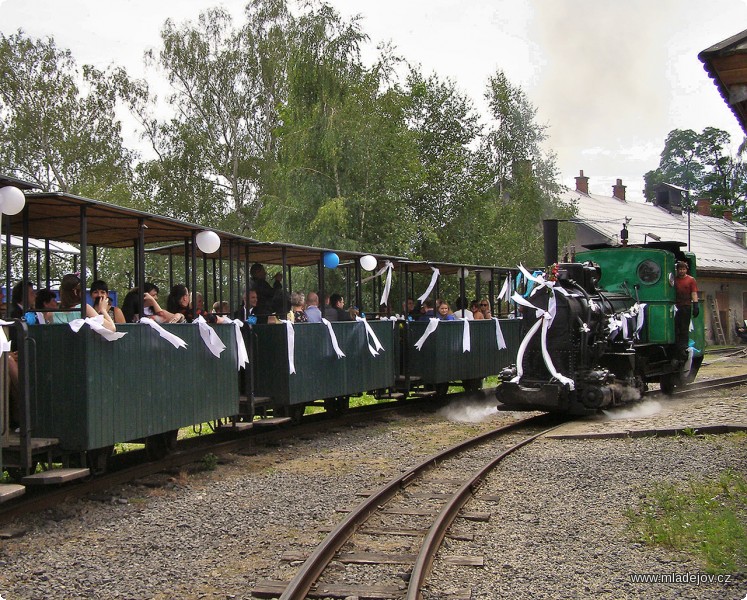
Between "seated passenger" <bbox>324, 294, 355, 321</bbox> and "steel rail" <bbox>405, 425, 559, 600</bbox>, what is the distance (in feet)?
13.5

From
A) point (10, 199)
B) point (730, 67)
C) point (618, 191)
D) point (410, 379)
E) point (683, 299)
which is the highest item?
point (618, 191)

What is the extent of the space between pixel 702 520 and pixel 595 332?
625 centimetres

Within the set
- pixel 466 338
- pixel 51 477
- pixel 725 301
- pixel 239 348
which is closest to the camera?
pixel 51 477

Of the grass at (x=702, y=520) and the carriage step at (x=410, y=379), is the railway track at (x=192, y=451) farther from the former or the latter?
the grass at (x=702, y=520)

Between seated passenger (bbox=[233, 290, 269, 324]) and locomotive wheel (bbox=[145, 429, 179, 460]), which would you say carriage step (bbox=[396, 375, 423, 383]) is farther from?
locomotive wheel (bbox=[145, 429, 179, 460])

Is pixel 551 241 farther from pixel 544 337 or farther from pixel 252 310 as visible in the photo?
pixel 252 310

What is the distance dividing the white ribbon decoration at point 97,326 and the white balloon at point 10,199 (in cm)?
109

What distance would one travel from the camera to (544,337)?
12078 mm

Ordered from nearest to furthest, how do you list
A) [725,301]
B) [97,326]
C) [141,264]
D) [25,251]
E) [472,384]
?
1. [97,326]
2. [25,251]
3. [141,264]
4. [472,384]
5. [725,301]

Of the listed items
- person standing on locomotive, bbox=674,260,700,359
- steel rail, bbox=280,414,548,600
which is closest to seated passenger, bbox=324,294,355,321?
steel rail, bbox=280,414,548,600

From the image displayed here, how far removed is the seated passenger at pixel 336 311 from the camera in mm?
→ 12703

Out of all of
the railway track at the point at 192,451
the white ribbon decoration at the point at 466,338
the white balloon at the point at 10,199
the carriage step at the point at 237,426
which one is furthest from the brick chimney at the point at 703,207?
the white balloon at the point at 10,199

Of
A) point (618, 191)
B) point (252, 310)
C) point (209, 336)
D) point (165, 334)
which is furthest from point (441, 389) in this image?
point (618, 191)

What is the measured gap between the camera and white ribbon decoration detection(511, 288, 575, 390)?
11984 millimetres
